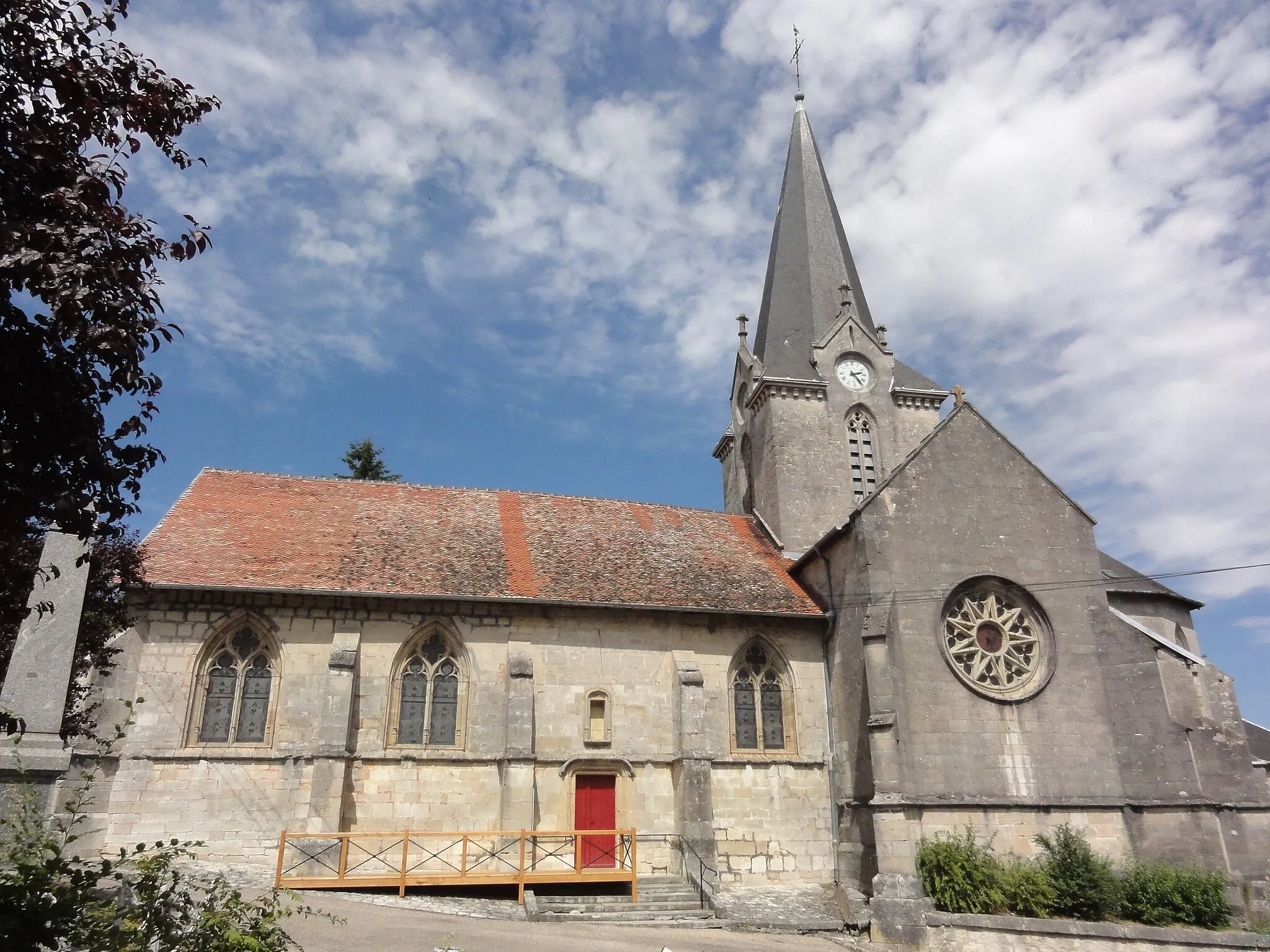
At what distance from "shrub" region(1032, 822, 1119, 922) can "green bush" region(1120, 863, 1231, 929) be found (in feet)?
0.97

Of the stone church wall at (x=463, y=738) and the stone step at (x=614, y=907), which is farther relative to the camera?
the stone church wall at (x=463, y=738)

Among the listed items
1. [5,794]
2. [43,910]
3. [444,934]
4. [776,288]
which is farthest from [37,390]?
[776,288]

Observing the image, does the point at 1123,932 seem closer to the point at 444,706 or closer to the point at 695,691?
the point at 695,691

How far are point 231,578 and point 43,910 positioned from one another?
45.3 feet

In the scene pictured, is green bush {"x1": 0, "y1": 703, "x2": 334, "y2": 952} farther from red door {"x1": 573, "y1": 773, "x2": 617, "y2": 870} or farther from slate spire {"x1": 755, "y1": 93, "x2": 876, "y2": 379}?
slate spire {"x1": 755, "y1": 93, "x2": 876, "y2": 379}

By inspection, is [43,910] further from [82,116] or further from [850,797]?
[850,797]

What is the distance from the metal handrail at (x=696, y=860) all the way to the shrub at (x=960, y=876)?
3.84 m

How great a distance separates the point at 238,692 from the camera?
1711 centimetres

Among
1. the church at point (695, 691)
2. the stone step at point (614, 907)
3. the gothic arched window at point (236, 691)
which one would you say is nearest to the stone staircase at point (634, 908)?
the stone step at point (614, 907)

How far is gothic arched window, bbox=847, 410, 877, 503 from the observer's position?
2497 centimetres

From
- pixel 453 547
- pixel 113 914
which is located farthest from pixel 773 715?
pixel 113 914

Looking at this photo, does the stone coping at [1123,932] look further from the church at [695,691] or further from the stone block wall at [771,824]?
the stone block wall at [771,824]

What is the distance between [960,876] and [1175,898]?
11.9 feet

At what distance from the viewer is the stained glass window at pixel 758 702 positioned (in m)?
19.2
